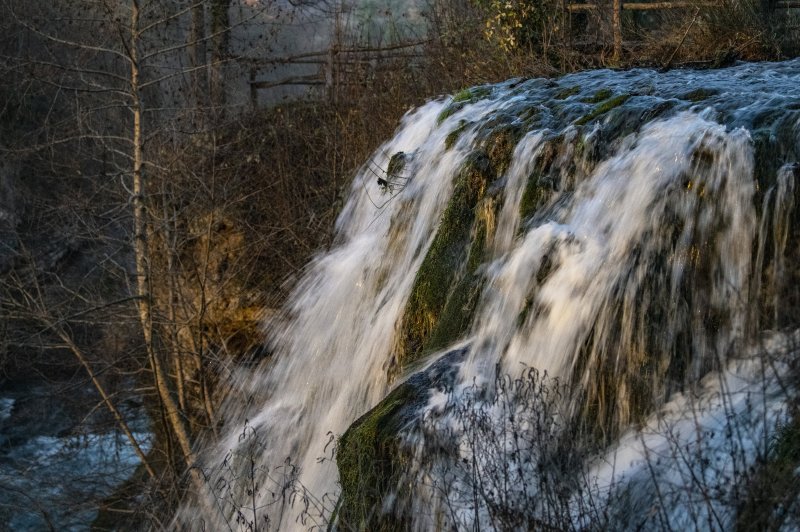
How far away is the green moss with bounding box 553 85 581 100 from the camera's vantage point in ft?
25.8

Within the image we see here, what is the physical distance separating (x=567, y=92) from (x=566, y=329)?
338 centimetres

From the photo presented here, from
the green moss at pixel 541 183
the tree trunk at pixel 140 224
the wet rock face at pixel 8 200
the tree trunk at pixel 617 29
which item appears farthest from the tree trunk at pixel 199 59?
the green moss at pixel 541 183

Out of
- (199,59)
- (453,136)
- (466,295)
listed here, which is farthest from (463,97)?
(199,59)

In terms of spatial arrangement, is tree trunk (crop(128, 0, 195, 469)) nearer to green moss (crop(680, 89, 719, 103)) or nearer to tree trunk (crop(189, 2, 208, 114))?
tree trunk (crop(189, 2, 208, 114))

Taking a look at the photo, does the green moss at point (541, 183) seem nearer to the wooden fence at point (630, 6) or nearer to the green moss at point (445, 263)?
the green moss at point (445, 263)

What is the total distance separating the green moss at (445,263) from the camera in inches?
254

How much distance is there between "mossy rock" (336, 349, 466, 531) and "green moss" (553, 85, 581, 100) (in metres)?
3.44

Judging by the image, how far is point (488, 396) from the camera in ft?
16.5

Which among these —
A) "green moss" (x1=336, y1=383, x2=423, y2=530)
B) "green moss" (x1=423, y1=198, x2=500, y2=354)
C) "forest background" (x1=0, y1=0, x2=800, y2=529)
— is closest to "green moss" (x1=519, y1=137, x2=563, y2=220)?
"green moss" (x1=423, y1=198, x2=500, y2=354)

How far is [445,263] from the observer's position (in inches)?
263

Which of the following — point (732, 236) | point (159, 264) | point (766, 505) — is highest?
point (732, 236)

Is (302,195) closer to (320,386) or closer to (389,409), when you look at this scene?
(320,386)

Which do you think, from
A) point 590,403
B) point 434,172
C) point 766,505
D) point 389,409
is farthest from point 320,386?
point 766,505

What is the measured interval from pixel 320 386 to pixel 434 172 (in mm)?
1966
